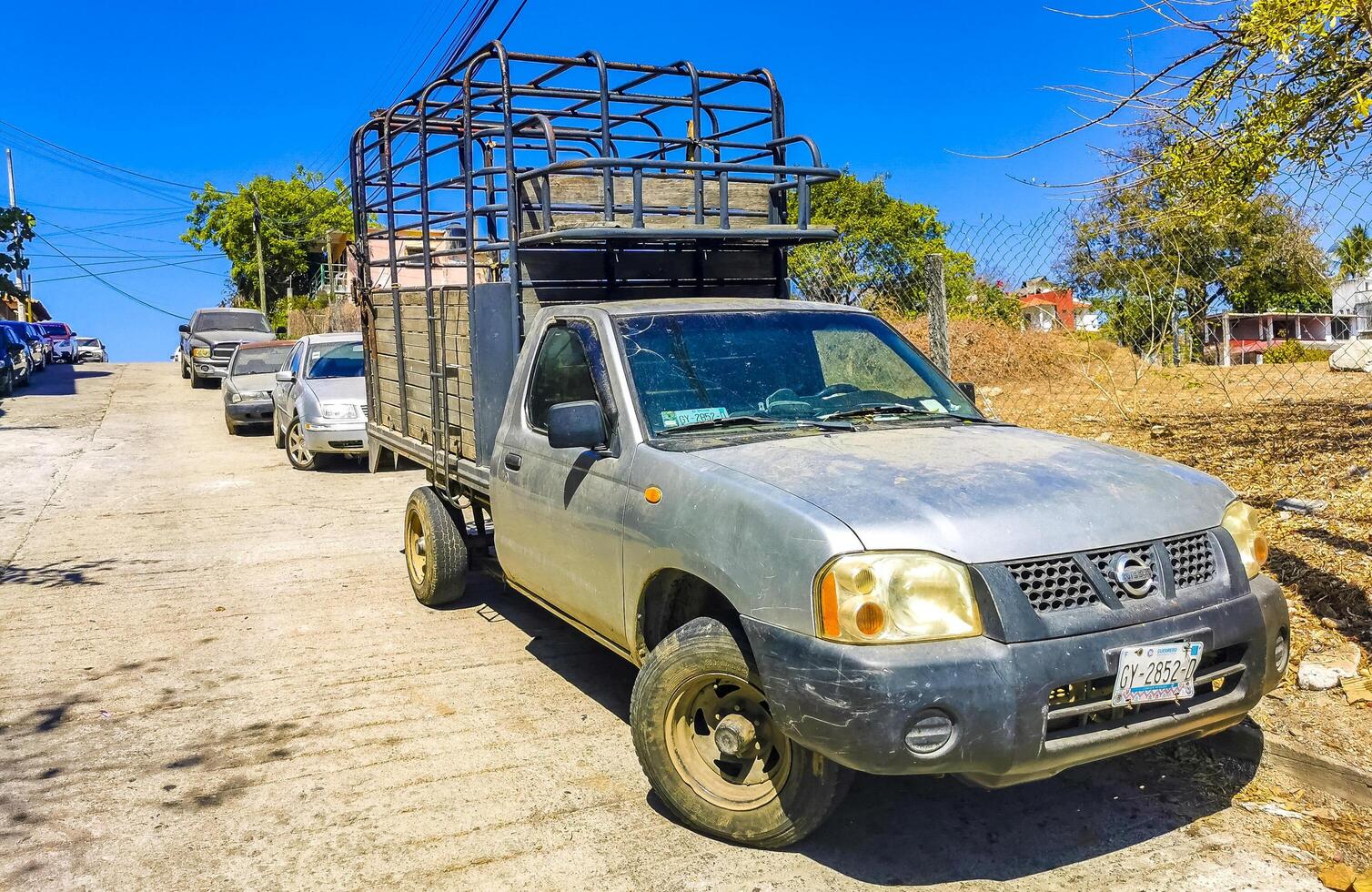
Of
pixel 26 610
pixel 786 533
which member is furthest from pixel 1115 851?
pixel 26 610

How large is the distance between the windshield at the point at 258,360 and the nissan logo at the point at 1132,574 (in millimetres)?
16958

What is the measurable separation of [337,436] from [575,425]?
9.65 m

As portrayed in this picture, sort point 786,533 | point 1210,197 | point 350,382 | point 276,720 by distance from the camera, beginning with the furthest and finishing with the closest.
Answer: point 350,382 → point 1210,197 → point 276,720 → point 786,533

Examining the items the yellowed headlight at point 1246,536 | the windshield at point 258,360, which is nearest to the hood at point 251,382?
the windshield at point 258,360

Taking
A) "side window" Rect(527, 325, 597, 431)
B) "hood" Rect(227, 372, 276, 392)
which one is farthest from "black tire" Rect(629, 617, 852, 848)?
"hood" Rect(227, 372, 276, 392)

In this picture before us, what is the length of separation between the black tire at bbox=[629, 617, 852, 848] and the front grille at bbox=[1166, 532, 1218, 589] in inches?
48.5

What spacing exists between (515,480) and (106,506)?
25.6 feet

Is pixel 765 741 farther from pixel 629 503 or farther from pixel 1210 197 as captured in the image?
pixel 1210 197

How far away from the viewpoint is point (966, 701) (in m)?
3.08

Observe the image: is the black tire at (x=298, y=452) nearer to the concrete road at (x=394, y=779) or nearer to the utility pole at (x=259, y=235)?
the concrete road at (x=394, y=779)

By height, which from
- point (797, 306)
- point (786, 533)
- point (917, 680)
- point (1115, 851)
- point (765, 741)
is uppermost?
point (797, 306)

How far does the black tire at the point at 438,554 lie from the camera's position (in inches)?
264

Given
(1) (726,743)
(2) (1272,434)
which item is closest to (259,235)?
(2) (1272,434)

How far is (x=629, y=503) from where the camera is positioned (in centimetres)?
418
